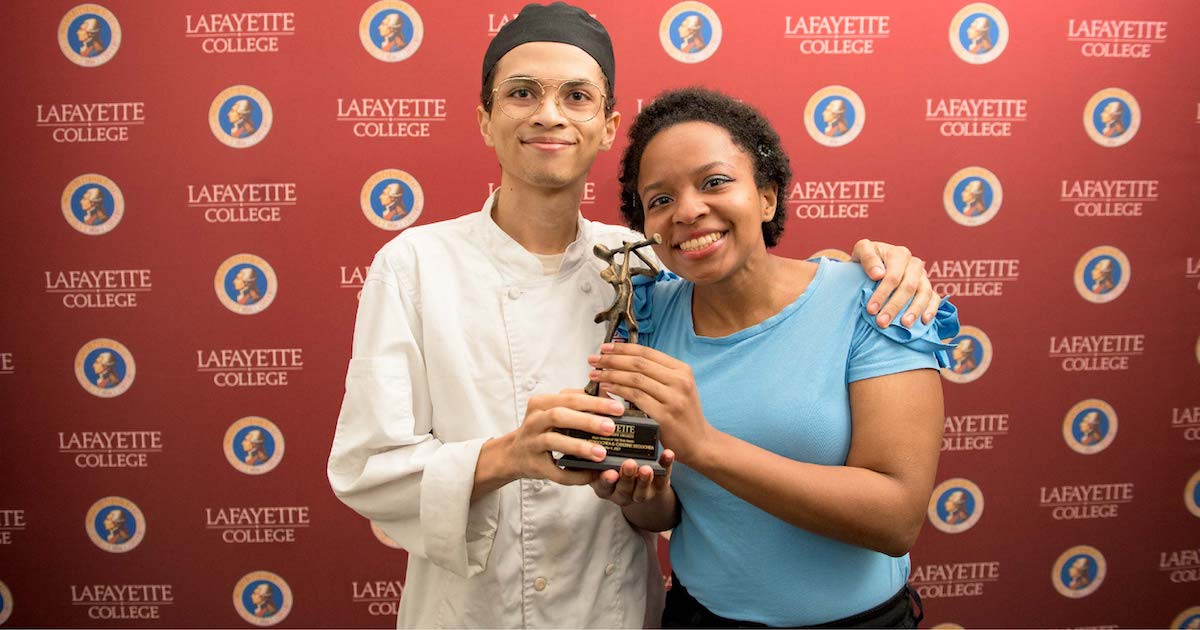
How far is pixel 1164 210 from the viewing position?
2.65 meters

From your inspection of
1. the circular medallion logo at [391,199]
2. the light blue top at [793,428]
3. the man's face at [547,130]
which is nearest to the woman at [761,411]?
the light blue top at [793,428]

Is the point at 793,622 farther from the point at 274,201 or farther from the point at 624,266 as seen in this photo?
the point at 274,201

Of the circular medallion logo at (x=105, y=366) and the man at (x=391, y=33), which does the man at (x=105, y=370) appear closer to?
the circular medallion logo at (x=105, y=366)

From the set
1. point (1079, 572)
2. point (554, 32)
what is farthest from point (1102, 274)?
point (554, 32)

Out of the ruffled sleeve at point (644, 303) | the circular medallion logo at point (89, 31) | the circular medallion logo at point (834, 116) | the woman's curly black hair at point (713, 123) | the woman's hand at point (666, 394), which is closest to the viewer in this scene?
the woman's hand at point (666, 394)

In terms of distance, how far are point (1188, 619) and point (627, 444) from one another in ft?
9.83

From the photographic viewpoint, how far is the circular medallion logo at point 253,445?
2586mm

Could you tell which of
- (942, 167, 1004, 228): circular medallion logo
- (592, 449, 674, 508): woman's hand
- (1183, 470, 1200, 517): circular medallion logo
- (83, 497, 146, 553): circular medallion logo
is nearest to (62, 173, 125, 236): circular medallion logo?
(83, 497, 146, 553): circular medallion logo

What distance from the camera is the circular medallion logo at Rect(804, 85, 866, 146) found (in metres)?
2.53

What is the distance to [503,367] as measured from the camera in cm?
140

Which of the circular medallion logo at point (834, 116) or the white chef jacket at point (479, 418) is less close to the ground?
the circular medallion logo at point (834, 116)

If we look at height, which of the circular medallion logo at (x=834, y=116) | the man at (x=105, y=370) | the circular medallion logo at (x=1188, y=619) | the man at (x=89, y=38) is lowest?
the circular medallion logo at (x=1188, y=619)

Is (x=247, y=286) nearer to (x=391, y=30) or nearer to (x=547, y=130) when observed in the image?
(x=391, y=30)

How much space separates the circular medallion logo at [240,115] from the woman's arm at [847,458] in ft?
6.12
